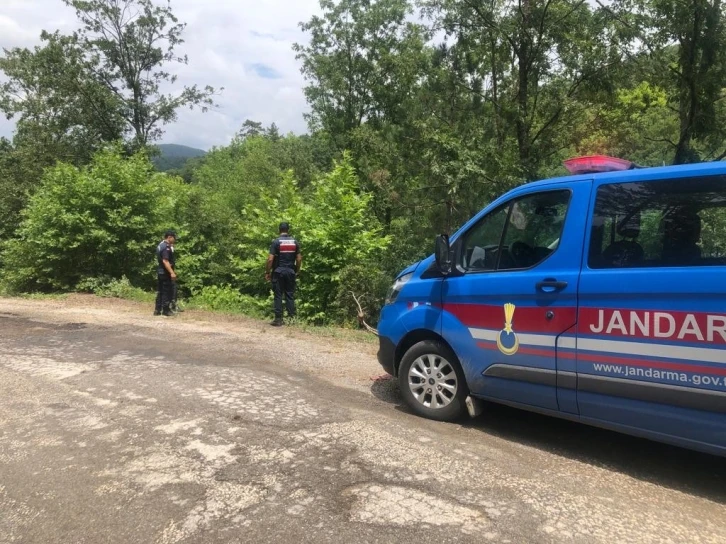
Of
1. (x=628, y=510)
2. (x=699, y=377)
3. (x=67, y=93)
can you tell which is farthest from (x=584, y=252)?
(x=67, y=93)

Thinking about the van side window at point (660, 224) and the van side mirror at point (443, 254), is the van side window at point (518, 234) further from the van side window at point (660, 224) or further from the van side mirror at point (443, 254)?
the van side window at point (660, 224)

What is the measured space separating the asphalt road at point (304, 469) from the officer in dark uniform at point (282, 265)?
13.0 ft

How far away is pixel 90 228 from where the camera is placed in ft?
51.6

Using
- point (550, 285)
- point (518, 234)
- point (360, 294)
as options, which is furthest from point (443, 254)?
point (360, 294)

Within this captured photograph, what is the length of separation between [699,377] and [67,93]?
108 ft

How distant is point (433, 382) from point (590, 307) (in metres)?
1.64

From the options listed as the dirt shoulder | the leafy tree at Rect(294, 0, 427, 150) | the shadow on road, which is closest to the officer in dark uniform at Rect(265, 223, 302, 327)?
the dirt shoulder

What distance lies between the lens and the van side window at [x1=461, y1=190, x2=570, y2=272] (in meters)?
4.49

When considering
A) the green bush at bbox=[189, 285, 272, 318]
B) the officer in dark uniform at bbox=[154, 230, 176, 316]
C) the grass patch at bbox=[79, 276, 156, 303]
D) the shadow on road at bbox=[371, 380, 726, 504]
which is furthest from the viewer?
the grass patch at bbox=[79, 276, 156, 303]

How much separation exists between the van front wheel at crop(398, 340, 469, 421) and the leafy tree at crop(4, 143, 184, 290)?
41.8ft

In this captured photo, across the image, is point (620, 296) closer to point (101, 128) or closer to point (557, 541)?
point (557, 541)

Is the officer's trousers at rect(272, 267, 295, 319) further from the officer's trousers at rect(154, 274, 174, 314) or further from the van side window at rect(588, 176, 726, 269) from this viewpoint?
the van side window at rect(588, 176, 726, 269)

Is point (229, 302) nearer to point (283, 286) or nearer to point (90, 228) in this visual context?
point (90, 228)

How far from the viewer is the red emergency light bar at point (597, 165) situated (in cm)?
441
